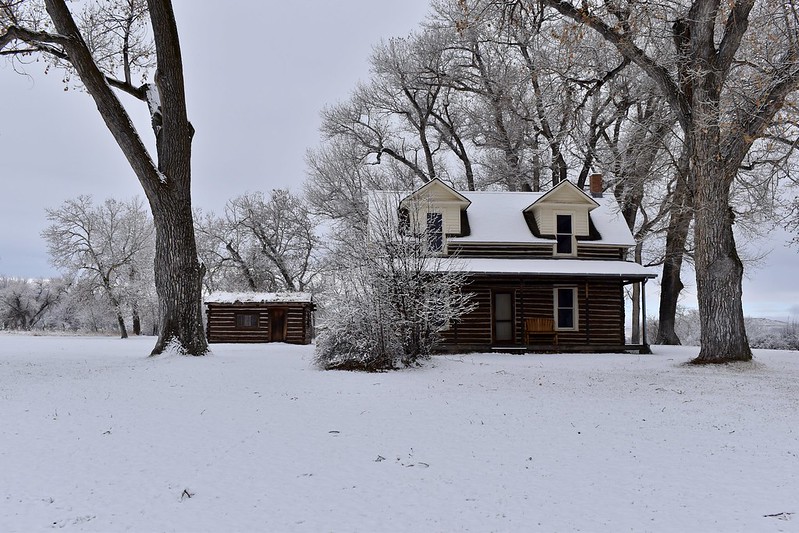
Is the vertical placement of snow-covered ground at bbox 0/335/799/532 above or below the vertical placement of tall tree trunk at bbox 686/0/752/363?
below

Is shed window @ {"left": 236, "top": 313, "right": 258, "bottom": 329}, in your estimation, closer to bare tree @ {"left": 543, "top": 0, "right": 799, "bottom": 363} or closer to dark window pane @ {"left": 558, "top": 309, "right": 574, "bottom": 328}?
dark window pane @ {"left": 558, "top": 309, "right": 574, "bottom": 328}

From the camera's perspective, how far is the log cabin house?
61.9 ft

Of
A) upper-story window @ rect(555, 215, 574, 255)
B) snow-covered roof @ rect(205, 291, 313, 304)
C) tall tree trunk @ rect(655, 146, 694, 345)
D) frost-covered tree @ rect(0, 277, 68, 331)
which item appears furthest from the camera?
frost-covered tree @ rect(0, 277, 68, 331)

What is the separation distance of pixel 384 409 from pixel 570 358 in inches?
404

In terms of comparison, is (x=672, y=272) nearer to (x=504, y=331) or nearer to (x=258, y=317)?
(x=504, y=331)

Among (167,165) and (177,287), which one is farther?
(167,165)

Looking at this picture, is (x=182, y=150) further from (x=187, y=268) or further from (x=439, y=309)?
(x=439, y=309)

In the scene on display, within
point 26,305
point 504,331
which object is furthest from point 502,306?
point 26,305

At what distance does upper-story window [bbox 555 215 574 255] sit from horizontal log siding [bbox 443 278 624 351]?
1504 mm

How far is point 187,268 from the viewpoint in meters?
12.5

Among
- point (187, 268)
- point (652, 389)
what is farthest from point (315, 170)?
point (652, 389)

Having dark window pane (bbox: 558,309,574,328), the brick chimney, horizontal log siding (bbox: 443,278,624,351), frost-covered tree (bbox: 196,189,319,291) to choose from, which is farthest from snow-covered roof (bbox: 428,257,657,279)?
frost-covered tree (bbox: 196,189,319,291)

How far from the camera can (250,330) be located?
27.0 m

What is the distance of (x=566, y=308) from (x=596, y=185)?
6.53m
